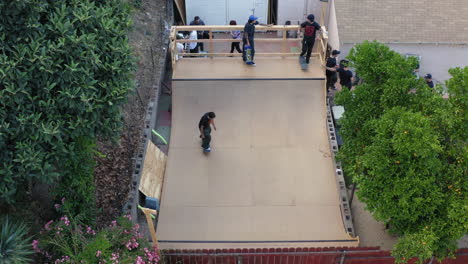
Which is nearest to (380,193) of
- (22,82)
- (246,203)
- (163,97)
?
(246,203)

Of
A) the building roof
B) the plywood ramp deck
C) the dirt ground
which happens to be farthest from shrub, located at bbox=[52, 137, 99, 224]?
the building roof

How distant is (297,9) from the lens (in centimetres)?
1716

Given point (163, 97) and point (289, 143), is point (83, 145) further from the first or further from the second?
point (163, 97)

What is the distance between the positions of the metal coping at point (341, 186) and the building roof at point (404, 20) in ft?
15.2

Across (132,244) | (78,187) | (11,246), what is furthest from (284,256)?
(11,246)

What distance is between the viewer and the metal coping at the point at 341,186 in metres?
9.46

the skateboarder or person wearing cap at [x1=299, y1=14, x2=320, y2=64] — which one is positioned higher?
person wearing cap at [x1=299, y1=14, x2=320, y2=64]

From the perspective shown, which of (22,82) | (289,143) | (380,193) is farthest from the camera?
(289,143)

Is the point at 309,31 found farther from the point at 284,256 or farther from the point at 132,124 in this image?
the point at 284,256

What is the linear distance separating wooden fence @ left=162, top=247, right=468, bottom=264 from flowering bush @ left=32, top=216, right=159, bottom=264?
744 mm

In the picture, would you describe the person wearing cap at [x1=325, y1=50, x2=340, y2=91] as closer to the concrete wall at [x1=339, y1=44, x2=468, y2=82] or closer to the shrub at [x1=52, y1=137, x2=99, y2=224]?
the concrete wall at [x1=339, y1=44, x2=468, y2=82]

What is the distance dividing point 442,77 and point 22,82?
13.3 metres

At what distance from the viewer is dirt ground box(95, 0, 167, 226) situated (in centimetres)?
1027

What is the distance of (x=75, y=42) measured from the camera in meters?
6.43
